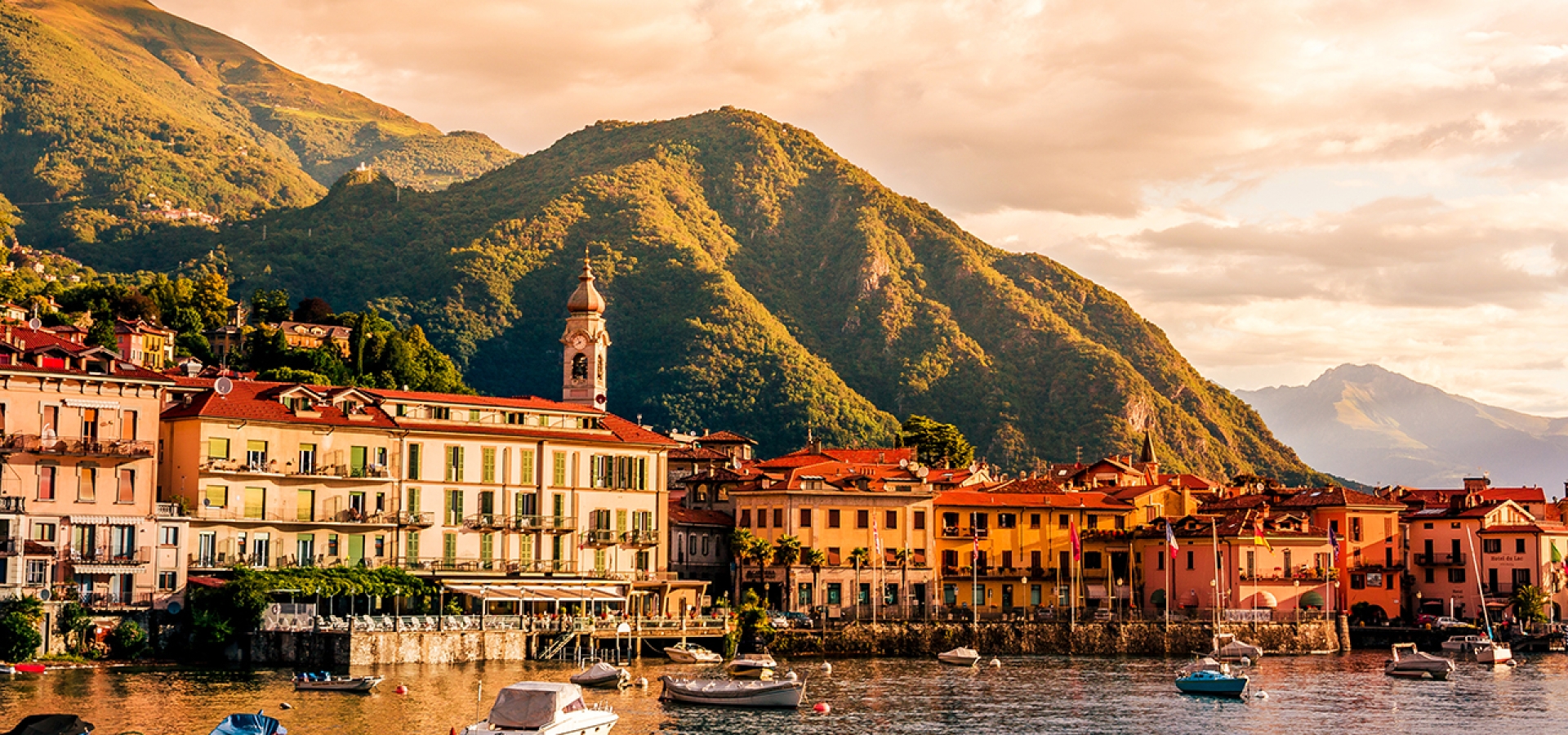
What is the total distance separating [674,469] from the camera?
134250mm

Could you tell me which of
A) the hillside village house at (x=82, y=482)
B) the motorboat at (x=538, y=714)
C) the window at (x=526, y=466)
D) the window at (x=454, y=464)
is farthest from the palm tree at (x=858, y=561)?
the motorboat at (x=538, y=714)

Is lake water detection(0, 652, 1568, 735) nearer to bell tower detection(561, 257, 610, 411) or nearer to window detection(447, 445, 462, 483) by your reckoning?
window detection(447, 445, 462, 483)

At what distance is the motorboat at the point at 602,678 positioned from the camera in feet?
259

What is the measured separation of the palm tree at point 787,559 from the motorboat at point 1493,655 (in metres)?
42.6

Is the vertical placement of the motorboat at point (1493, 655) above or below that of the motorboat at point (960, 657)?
below

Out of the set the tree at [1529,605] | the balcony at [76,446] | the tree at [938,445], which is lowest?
the tree at [1529,605]

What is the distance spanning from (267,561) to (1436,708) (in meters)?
55.2

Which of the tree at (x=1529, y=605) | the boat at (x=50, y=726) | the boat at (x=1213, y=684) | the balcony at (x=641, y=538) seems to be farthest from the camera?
the tree at (x=1529, y=605)

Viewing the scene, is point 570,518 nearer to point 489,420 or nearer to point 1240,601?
point 489,420

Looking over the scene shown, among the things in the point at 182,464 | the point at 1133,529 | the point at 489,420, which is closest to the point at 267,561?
the point at 182,464

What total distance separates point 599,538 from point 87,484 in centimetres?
3030

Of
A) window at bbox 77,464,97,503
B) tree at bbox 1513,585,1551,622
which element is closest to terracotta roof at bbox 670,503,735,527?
window at bbox 77,464,97,503

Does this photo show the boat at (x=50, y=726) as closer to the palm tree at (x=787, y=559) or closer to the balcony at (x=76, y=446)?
the balcony at (x=76, y=446)

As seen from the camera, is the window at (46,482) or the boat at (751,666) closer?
the window at (46,482)
